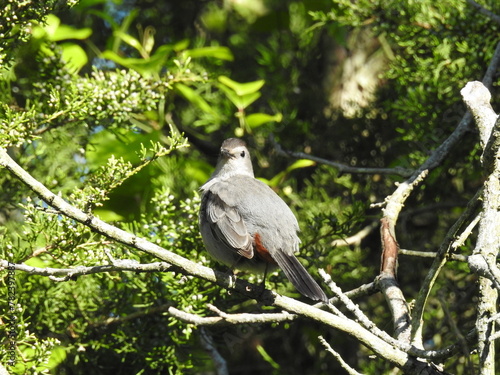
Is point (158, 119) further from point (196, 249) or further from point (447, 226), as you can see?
point (447, 226)

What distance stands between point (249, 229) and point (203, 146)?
1599mm

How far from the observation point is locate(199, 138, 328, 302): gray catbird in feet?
10.9

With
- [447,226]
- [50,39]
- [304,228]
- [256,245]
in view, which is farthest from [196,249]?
[447,226]

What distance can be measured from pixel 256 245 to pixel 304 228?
73cm

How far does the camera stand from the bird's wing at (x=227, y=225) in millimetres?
3332

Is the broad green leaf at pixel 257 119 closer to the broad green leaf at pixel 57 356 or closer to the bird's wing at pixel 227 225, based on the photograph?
the bird's wing at pixel 227 225

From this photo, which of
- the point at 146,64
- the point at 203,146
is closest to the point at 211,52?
the point at 146,64

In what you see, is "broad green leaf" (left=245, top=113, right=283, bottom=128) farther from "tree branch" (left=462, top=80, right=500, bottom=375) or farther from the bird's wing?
"tree branch" (left=462, top=80, right=500, bottom=375)

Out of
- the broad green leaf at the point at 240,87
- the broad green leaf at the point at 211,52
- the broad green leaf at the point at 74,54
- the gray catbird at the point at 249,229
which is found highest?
the broad green leaf at the point at 211,52

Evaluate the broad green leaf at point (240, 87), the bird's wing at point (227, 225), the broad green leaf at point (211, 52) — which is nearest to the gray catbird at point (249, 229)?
the bird's wing at point (227, 225)

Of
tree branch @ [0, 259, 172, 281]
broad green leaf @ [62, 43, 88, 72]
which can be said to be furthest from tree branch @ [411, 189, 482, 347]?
broad green leaf @ [62, 43, 88, 72]

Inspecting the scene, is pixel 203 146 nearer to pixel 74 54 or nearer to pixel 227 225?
pixel 74 54

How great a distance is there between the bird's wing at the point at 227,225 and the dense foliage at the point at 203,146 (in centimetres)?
12

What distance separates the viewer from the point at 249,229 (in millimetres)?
3539
